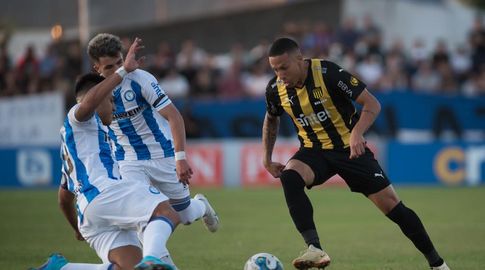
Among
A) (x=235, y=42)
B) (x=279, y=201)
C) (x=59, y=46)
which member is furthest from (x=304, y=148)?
(x=235, y=42)

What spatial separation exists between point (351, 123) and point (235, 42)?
726 inches

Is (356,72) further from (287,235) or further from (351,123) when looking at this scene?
(351,123)

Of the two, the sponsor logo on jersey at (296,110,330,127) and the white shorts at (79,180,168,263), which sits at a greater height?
the sponsor logo on jersey at (296,110,330,127)

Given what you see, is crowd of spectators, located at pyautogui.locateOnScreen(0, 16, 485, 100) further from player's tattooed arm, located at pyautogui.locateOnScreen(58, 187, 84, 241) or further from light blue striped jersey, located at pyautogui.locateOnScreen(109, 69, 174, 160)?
player's tattooed arm, located at pyautogui.locateOnScreen(58, 187, 84, 241)

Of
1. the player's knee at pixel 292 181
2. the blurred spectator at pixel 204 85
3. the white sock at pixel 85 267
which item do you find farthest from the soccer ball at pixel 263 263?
the blurred spectator at pixel 204 85

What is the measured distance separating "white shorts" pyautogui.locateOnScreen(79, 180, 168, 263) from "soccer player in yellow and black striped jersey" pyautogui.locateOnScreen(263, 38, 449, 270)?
68.2 inches

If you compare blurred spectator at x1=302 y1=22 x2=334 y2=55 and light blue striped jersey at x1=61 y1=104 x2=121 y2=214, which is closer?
light blue striped jersey at x1=61 y1=104 x2=121 y2=214

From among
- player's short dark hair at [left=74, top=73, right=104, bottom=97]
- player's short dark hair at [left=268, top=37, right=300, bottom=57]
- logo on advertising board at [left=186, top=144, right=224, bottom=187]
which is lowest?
logo on advertising board at [left=186, top=144, right=224, bottom=187]

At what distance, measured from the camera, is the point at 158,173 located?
955 cm

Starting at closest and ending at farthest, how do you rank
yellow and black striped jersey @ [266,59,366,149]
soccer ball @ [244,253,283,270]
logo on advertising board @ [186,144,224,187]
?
1. soccer ball @ [244,253,283,270]
2. yellow and black striped jersey @ [266,59,366,149]
3. logo on advertising board @ [186,144,224,187]

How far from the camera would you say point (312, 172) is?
909cm

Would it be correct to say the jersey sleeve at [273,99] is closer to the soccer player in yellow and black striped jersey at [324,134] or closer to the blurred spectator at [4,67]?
the soccer player in yellow and black striped jersey at [324,134]

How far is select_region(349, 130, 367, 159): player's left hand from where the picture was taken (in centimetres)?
855

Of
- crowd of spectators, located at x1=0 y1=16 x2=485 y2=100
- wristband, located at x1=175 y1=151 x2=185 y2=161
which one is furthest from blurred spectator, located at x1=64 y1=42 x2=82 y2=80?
wristband, located at x1=175 y1=151 x2=185 y2=161
